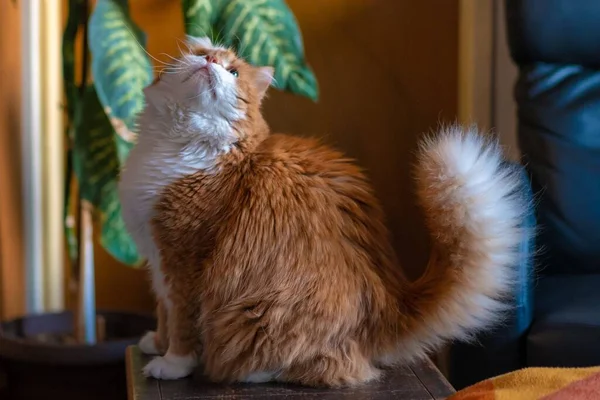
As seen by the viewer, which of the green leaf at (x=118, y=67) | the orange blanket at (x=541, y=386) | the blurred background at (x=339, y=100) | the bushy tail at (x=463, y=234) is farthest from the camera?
the blurred background at (x=339, y=100)

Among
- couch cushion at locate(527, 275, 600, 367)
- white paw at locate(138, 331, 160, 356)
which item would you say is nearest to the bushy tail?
couch cushion at locate(527, 275, 600, 367)

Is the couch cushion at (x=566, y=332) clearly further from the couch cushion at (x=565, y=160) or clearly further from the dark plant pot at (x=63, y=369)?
the dark plant pot at (x=63, y=369)

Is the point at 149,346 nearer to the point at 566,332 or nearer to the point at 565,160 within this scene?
the point at 566,332

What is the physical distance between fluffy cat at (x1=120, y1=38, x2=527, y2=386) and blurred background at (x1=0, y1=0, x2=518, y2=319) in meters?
0.71

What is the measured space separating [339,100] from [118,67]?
26.0 inches

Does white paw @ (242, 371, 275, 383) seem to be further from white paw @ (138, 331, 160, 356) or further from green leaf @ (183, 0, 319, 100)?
green leaf @ (183, 0, 319, 100)

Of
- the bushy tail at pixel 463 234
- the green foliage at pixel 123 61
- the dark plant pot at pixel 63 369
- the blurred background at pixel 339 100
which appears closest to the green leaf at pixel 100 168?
the green foliage at pixel 123 61

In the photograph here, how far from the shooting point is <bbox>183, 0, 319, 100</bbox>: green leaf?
142 centimetres

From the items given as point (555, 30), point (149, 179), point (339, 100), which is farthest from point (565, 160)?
point (149, 179)

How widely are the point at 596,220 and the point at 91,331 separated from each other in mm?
1101

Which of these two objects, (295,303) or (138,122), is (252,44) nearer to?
(138,122)

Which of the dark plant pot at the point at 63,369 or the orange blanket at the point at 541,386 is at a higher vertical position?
the orange blanket at the point at 541,386

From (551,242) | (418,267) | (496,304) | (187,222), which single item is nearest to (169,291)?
(187,222)

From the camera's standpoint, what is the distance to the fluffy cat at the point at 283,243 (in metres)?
1.00
